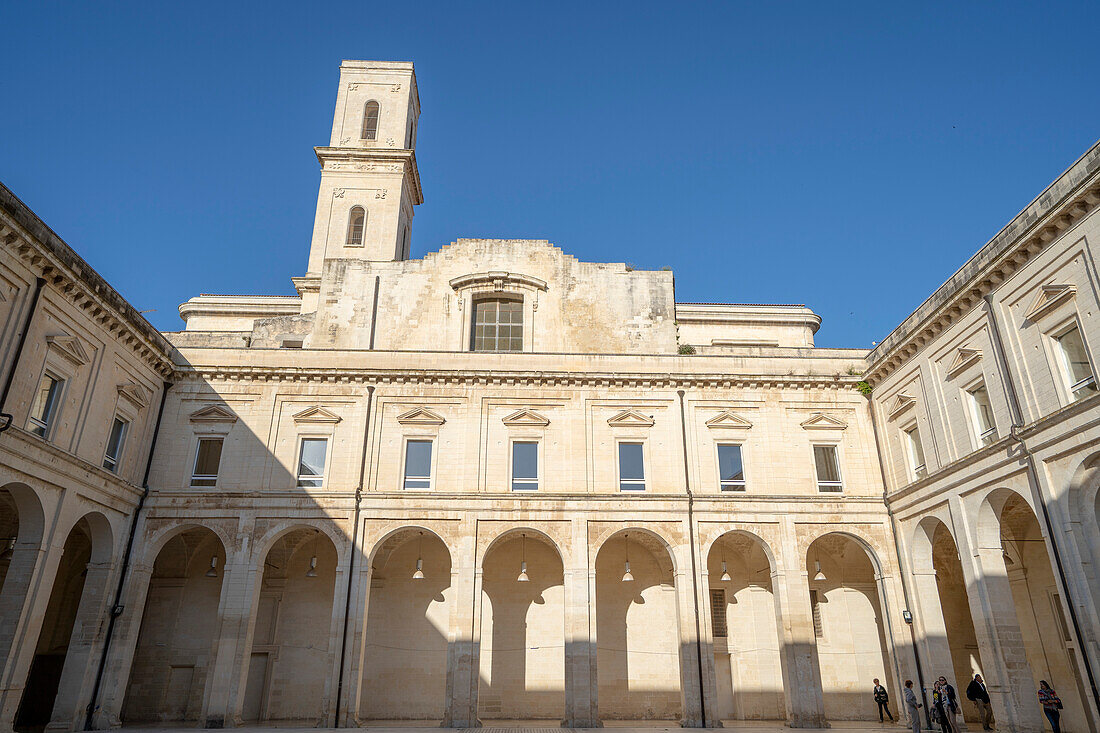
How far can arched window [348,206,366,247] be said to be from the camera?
115ft

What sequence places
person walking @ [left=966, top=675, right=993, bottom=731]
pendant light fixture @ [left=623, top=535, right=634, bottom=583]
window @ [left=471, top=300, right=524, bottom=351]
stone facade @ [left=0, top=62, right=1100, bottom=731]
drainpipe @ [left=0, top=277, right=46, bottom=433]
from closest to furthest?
drainpipe @ [left=0, top=277, right=46, bottom=433] → stone facade @ [left=0, top=62, right=1100, bottom=731] → person walking @ [left=966, top=675, right=993, bottom=731] → pendant light fixture @ [left=623, top=535, right=634, bottom=583] → window @ [left=471, top=300, right=524, bottom=351]

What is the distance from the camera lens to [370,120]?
38.1m

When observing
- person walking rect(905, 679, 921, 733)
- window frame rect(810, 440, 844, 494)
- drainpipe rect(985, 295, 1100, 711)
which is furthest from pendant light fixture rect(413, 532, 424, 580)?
drainpipe rect(985, 295, 1100, 711)

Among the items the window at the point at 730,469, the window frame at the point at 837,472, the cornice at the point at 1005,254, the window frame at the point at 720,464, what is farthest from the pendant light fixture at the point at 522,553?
the cornice at the point at 1005,254

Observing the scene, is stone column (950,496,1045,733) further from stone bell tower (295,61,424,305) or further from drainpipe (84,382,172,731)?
stone bell tower (295,61,424,305)

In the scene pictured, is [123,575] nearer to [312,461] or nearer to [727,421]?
[312,461]

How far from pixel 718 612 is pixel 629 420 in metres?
7.68

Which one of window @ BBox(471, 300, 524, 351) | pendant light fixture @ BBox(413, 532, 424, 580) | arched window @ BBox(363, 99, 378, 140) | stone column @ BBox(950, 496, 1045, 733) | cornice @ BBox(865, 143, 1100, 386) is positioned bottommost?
stone column @ BBox(950, 496, 1045, 733)

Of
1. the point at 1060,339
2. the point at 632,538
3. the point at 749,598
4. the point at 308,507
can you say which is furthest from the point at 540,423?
the point at 1060,339

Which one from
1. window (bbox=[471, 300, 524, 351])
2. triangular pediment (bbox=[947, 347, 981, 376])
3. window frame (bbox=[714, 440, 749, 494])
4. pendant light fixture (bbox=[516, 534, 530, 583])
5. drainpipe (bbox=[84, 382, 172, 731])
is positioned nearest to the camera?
triangular pediment (bbox=[947, 347, 981, 376])

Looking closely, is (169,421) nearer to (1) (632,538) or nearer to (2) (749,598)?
(1) (632,538)

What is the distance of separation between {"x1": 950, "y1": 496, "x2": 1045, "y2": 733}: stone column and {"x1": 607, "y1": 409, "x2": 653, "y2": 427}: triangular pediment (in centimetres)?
943

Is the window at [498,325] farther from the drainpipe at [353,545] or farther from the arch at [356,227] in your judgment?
the arch at [356,227]

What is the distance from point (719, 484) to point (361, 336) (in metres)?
14.3
